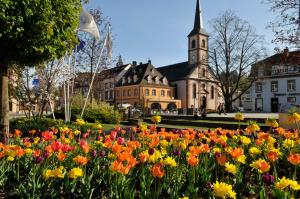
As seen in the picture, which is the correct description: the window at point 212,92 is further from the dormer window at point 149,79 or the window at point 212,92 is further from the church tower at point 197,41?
the dormer window at point 149,79

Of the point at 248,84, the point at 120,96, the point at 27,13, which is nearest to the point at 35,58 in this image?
the point at 27,13

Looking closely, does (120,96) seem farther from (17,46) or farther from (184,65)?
(17,46)

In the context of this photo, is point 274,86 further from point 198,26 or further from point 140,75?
point 140,75

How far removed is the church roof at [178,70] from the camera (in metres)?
75.8

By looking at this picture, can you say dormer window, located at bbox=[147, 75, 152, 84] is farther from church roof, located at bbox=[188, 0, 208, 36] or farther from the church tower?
church roof, located at bbox=[188, 0, 208, 36]

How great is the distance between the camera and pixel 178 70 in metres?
79.4

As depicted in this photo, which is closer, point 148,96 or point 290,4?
point 290,4

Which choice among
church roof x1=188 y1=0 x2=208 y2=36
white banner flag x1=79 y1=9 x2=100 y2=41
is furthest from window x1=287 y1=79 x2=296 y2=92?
white banner flag x1=79 y1=9 x2=100 y2=41

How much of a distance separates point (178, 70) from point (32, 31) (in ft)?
238

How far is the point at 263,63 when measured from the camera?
41.9 meters

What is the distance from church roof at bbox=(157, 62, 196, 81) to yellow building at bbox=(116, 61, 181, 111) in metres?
3.37

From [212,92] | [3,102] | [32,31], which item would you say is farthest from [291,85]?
[32,31]

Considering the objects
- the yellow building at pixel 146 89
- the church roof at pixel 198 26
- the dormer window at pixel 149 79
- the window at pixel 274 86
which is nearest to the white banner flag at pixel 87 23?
the window at pixel 274 86

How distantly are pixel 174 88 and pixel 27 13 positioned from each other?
2763 inches
